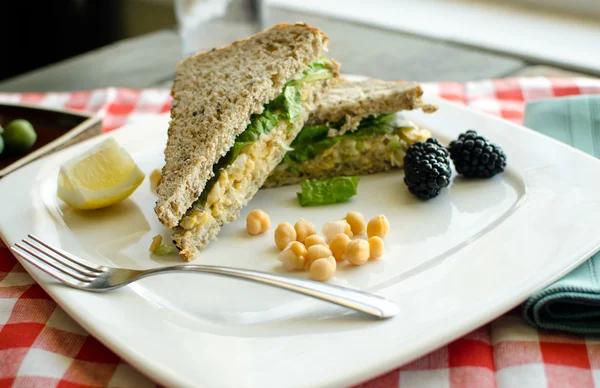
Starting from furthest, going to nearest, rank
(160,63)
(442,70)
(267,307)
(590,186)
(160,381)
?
(160,63) < (442,70) < (590,186) < (267,307) < (160,381)

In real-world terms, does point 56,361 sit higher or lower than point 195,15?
lower

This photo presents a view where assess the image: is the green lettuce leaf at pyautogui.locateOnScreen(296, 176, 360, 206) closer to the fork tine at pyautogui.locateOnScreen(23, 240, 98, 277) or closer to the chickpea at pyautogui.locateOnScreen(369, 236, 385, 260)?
the chickpea at pyautogui.locateOnScreen(369, 236, 385, 260)

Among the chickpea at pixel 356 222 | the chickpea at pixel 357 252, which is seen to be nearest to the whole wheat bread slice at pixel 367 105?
the chickpea at pixel 356 222

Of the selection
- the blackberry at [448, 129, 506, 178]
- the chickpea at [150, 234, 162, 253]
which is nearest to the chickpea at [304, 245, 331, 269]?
the chickpea at [150, 234, 162, 253]

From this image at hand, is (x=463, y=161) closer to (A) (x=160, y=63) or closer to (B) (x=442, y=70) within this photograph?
(B) (x=442, y=70)

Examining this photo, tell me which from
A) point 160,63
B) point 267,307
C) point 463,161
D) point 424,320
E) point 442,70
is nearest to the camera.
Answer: point 424,320

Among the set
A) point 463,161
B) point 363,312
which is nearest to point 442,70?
point 463,161
